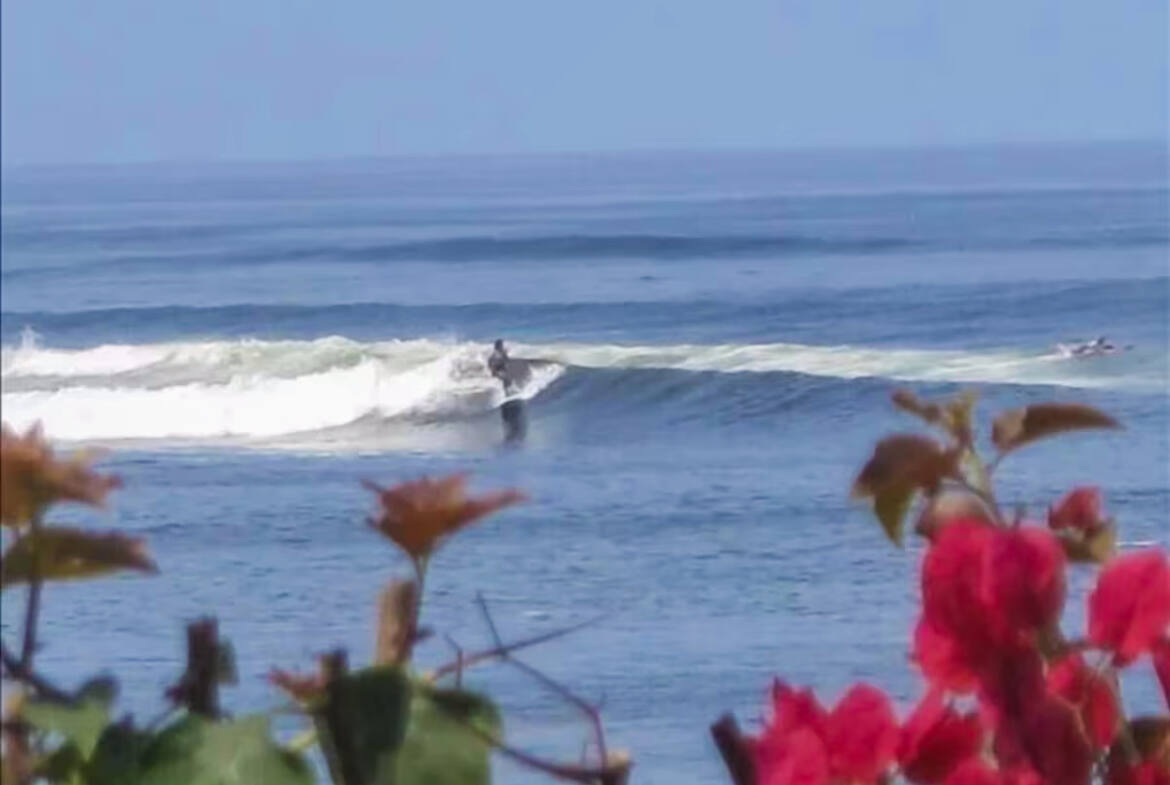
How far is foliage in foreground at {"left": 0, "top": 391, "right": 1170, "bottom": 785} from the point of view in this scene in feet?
2.67

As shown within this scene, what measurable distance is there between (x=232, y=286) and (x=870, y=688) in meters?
32.5

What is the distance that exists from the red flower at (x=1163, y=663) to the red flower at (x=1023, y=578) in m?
0.09

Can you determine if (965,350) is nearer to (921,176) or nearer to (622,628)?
(622,628)

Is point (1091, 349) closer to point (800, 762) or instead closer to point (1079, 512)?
point (1079, 512)

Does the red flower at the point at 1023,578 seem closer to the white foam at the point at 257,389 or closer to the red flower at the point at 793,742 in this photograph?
the red flower at the point at 793,742

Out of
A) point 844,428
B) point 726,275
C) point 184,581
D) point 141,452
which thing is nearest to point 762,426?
point 844,428

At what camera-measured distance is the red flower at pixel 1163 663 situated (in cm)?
97

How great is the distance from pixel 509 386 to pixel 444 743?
65.1ft

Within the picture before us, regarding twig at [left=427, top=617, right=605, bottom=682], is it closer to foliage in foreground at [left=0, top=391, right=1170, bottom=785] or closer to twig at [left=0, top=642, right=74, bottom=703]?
foliage in foreground at [left=0, top=391, right=1170, bottom=785]

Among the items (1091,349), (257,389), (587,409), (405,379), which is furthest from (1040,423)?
(1091,349)

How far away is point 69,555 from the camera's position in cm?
82

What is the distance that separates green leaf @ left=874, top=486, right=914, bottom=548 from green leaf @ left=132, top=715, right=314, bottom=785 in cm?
25

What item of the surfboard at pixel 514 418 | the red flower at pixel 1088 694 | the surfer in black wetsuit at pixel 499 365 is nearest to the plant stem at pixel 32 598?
the red flower at pixel 1088 694

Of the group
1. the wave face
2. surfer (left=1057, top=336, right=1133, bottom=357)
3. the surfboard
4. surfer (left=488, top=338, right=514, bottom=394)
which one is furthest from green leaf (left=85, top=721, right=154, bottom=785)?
surfer (left=1057, top=336, right=1133, bottom=357)
